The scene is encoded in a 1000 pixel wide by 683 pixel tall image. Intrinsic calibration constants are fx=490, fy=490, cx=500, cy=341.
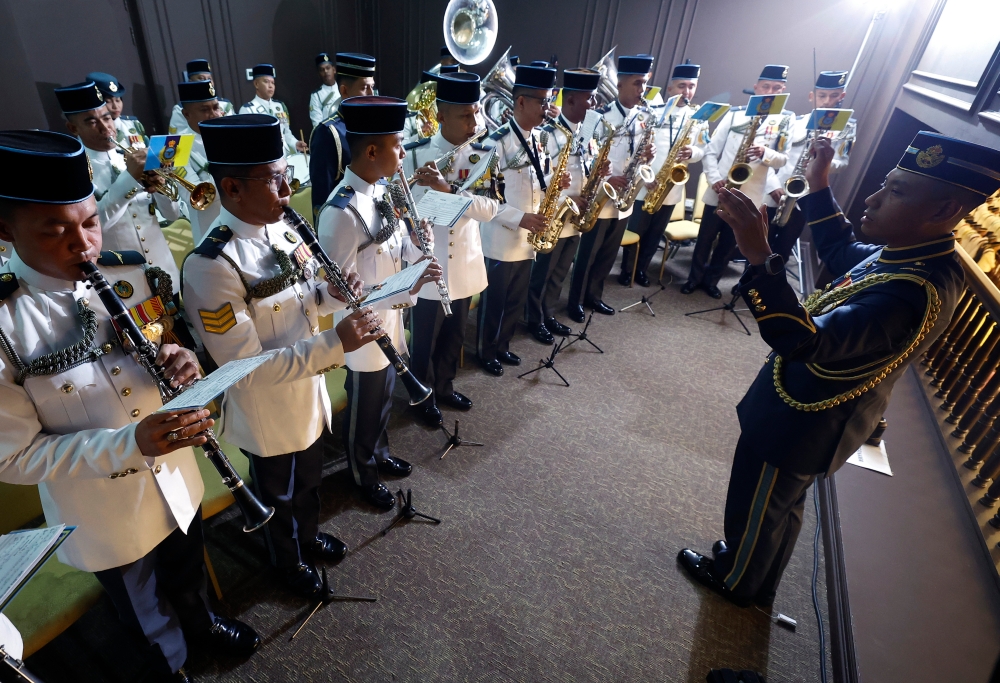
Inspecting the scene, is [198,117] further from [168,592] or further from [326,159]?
[168,592]

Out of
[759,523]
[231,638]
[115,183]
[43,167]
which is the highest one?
[43,167]

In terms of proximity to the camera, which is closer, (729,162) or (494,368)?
(494,368)

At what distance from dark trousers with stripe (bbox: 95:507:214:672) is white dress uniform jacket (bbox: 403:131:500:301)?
79.3 inches

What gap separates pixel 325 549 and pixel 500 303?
2.44m

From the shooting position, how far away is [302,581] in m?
2.53

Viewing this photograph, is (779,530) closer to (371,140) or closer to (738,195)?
(738,195)

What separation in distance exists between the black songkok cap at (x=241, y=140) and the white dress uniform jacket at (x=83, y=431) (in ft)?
1.64

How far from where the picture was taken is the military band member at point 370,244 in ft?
7.66

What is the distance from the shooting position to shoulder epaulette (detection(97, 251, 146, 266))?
5.16ft

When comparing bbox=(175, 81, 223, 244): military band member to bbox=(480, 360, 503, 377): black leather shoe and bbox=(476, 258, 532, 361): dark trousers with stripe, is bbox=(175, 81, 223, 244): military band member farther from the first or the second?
bbox=(480, 360, 503, 377): black leather shoe

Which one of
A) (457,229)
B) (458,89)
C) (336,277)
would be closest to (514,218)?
(457,229)

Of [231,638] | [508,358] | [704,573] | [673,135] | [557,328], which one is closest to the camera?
[231,638]

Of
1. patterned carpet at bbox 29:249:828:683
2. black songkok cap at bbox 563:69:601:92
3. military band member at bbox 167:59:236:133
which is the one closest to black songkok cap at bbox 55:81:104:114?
military band member at bbox 167:59:236:133

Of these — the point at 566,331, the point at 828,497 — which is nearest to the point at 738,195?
the point at 828,497
